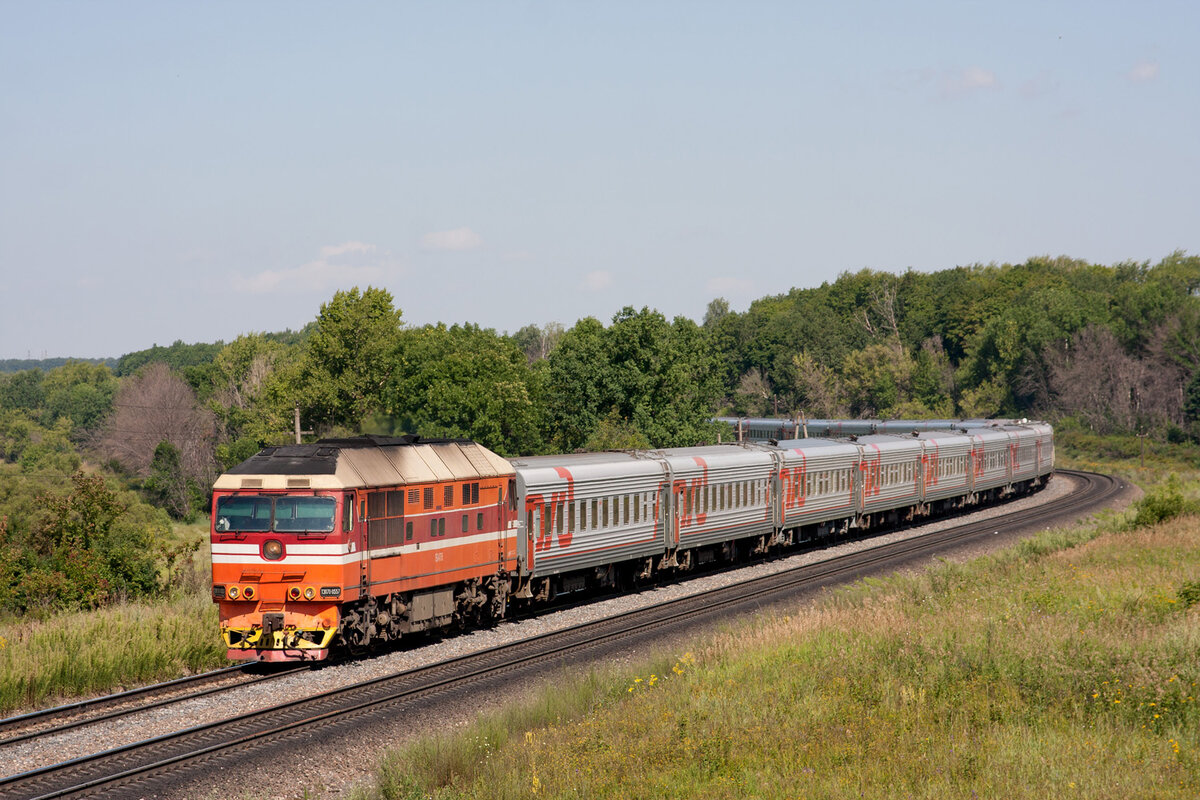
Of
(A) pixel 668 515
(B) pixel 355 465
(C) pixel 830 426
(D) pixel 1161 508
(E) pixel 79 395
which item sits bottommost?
(D) pixel 1161 508

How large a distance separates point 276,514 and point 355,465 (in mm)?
1768

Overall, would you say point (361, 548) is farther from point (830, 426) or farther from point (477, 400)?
point (830, 426)

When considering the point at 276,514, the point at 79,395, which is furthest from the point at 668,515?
the point at 79,395

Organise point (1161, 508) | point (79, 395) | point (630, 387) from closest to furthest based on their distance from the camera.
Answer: point (1161, 508) < point (630, 387) < point (79, 395)

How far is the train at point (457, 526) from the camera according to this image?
2011cm

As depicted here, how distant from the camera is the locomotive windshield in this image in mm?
20109

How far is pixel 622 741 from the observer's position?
13906 millimetres

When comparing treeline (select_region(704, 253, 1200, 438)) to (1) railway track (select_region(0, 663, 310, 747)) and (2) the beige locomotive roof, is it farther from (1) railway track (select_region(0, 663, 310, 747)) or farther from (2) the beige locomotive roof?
(1) railway track (select_region(0, 663, 310, 747))

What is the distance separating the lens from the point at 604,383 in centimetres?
7950

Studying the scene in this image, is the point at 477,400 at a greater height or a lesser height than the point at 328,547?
greater

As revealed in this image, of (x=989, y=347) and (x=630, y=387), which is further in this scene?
(x=989, y=347)

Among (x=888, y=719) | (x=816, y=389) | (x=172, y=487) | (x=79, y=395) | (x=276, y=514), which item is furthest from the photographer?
(x=79, y=395)

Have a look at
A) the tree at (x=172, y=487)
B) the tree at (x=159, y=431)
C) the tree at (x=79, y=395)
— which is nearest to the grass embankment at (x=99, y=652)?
the tree at (x=172, y=487)

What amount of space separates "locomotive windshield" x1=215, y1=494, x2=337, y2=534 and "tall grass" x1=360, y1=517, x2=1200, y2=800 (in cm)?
573
